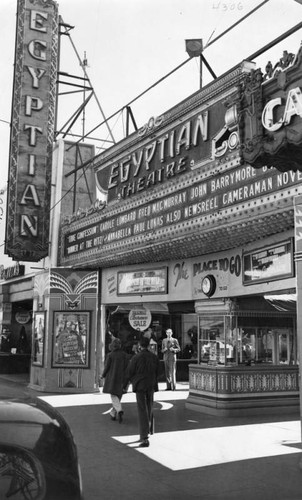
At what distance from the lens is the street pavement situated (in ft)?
17.9

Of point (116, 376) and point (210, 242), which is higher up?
point (210, 242)

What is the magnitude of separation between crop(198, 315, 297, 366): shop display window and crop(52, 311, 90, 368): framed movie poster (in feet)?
13.7

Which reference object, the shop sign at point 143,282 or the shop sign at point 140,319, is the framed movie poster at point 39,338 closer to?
the shop sign at point 143,282

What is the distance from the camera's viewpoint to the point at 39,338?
15.7m

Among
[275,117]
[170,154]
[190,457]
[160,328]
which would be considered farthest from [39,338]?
[275,117]

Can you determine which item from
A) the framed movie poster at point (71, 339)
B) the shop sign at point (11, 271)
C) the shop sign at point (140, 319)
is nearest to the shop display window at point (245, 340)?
the shop sign at point (140, 319)

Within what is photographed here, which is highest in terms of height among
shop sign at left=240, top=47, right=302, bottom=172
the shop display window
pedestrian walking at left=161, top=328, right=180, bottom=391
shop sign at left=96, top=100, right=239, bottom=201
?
shop sign at left=96, top=100, right=239, bottom=201

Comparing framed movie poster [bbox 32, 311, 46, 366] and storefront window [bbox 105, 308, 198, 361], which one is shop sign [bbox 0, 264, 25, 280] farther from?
framed movie poster [bbox 32, 311, 46, 366]

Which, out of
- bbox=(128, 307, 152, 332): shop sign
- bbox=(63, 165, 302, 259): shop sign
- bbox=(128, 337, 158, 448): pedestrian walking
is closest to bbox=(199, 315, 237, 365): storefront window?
bbox=(128, 307, 152, 332): shop sign

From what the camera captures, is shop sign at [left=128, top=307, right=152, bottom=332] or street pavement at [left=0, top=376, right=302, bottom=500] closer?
street pavement at [left=0, top=376, right=302, bottom=500]

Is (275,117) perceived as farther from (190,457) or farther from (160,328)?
(160,328)

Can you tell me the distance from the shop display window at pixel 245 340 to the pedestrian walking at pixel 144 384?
365cm

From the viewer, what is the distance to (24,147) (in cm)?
1512

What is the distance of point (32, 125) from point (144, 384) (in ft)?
32.4
